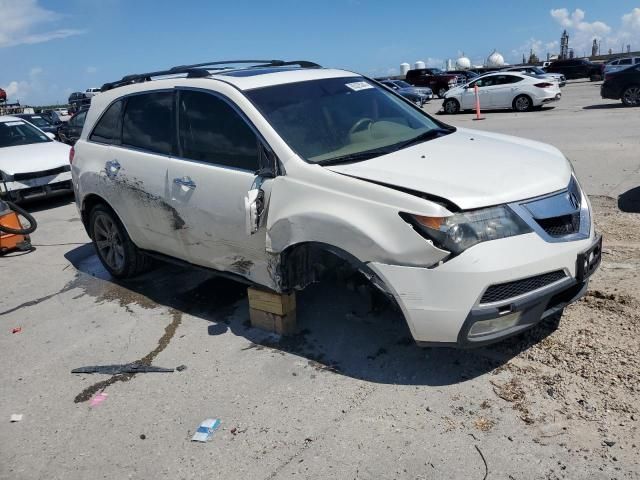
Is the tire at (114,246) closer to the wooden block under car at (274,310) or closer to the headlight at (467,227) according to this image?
the wooden block under car at (274,310)

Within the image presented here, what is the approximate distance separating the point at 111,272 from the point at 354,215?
3390 mm

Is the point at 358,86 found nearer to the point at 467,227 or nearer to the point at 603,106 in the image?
the point at 467,227

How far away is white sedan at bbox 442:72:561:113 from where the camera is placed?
19.4m

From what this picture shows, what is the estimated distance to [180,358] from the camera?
4016mm

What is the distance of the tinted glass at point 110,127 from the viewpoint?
5.11 metres

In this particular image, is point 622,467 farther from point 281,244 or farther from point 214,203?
point 214,203

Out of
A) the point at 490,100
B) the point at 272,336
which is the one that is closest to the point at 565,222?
the point at 272,336

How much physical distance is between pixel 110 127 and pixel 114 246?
A: 118 centimetres

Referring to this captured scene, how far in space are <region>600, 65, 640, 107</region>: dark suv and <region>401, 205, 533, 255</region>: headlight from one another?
17.2 meters

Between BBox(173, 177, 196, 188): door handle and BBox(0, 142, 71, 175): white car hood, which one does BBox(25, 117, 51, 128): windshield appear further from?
BBox(173, 177, 196, 188): door handle

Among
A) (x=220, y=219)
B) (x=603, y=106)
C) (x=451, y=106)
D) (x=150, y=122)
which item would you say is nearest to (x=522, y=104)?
(x=603, y=106)

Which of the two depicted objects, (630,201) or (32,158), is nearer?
(630,201)

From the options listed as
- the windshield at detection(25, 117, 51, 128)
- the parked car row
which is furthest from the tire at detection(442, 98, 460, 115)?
the windshield at detection(25, 117, 51, 128)

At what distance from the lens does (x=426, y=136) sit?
425 centimetres
